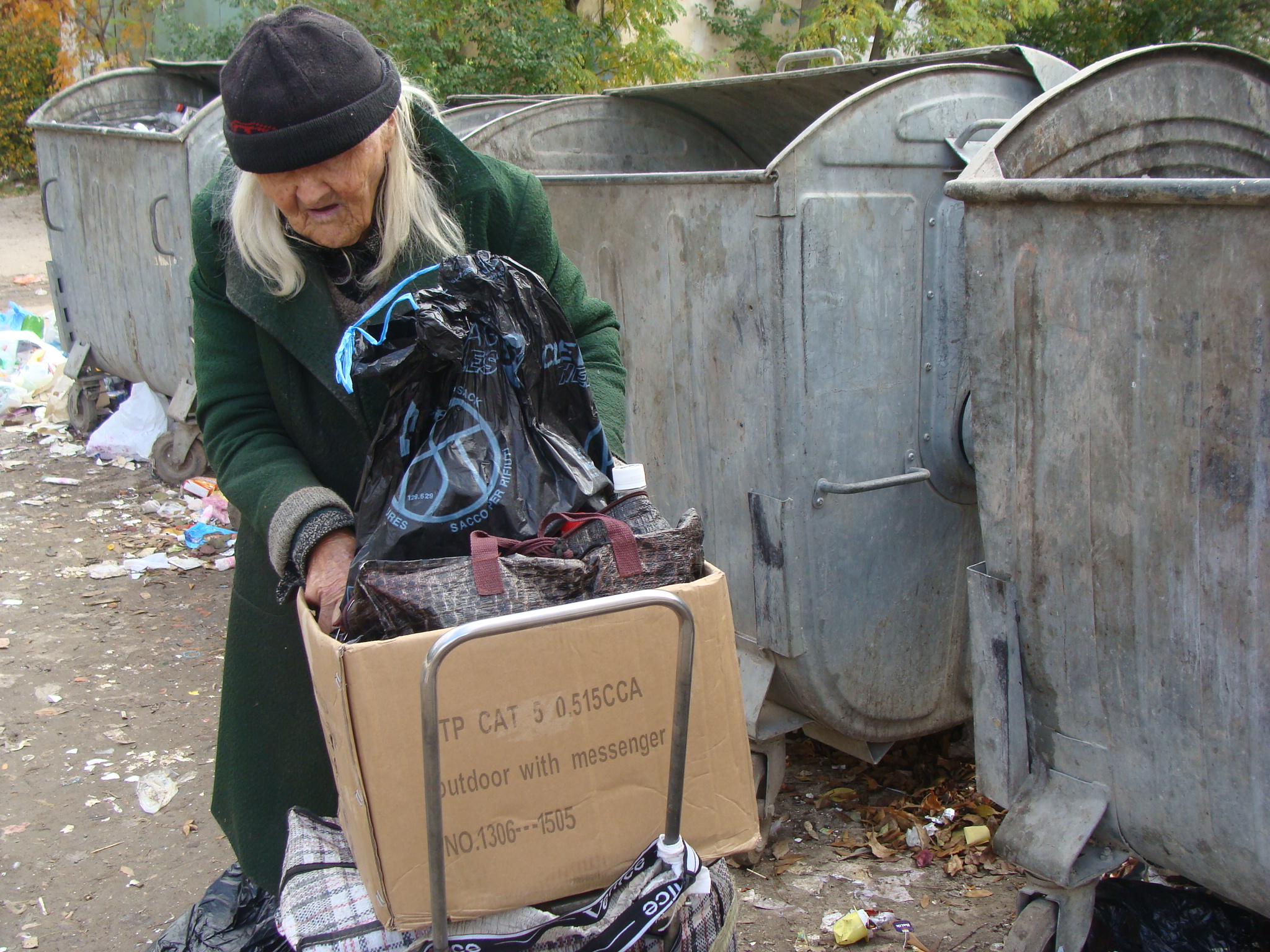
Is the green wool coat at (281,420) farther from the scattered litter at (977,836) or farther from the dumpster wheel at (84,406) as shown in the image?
the dumpster wheel at (84,406)

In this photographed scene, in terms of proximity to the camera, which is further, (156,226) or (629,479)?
(156,226)

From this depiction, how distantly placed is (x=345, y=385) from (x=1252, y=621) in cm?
138

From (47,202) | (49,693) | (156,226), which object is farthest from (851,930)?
(47,202)

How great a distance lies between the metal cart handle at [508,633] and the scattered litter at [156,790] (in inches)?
92.7

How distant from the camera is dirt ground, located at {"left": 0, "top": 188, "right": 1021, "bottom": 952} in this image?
2668 millimetres

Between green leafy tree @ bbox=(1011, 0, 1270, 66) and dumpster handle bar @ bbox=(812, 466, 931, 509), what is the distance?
1085cm

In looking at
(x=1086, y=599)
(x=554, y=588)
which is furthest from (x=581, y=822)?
(x=1086, y=599)

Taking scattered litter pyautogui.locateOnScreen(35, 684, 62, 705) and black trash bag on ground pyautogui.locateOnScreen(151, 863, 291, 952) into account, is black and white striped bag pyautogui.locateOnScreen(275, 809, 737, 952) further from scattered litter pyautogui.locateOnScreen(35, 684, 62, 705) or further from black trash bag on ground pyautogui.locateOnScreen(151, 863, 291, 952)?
scattered litter pyautogui.locateOnScreen(35, 684, 62, 705)

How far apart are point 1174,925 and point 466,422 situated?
1.69 metres

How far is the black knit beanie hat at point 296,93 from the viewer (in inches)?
58.7

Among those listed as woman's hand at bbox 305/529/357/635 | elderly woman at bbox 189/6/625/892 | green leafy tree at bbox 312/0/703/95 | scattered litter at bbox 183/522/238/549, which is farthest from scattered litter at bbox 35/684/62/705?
green leafy tree at bbox 312/0/703/95

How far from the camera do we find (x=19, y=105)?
14875 mm

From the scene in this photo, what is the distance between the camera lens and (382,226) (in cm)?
170

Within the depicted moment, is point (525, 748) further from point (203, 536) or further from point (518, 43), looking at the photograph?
point (518, 43)
